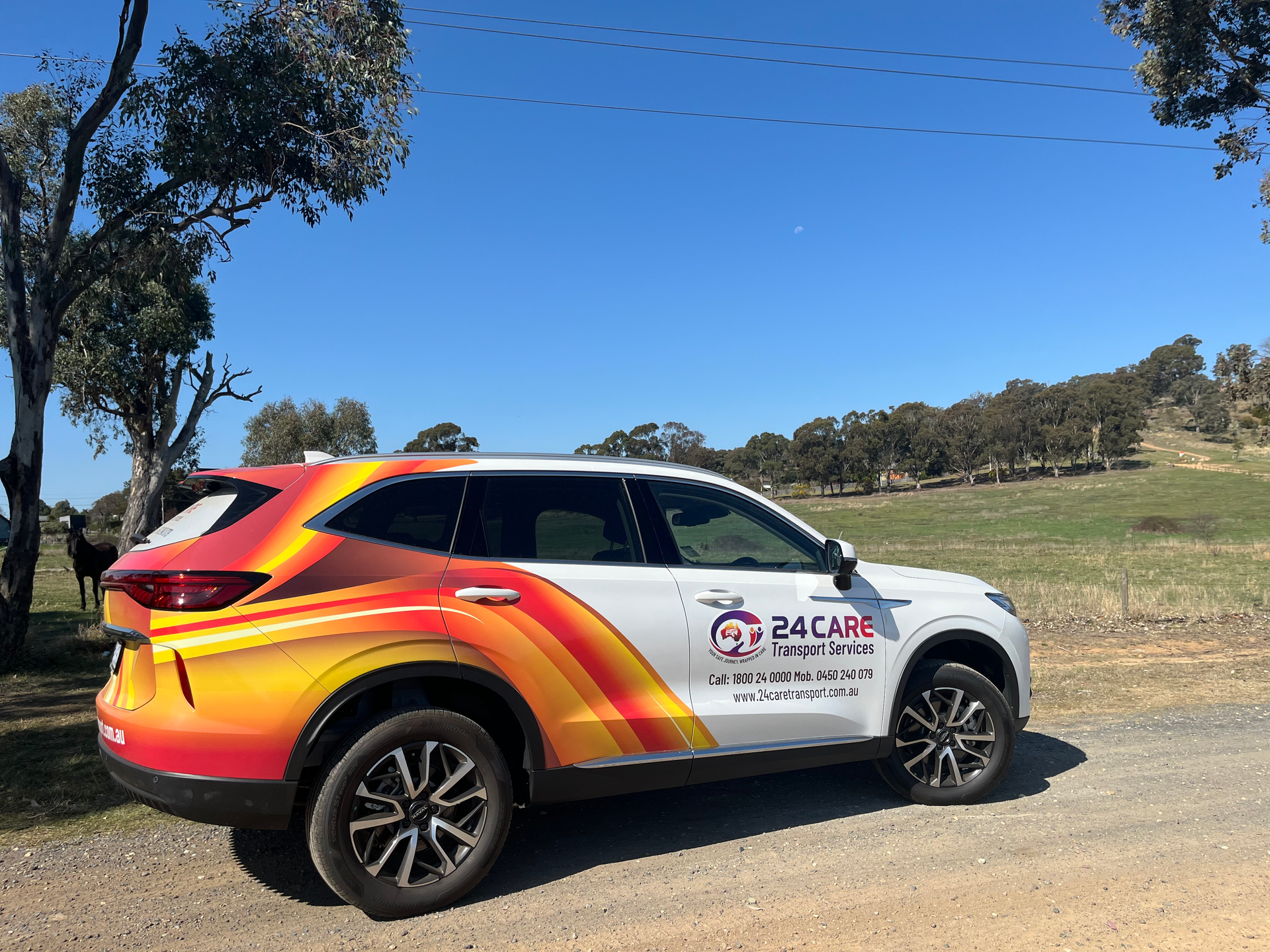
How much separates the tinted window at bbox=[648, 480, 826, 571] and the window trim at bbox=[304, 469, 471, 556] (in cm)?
105

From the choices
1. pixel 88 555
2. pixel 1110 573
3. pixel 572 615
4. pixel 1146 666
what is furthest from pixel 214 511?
pixel 1110 573

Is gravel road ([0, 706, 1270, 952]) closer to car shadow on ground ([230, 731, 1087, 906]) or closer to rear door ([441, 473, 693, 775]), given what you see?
car shadow on ground ([230, 731, 1087, 906])

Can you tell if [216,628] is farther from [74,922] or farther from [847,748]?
[847,748]

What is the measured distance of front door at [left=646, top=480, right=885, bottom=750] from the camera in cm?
427

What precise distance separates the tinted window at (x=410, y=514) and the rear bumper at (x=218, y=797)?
1.10 metres

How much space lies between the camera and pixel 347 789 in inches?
139

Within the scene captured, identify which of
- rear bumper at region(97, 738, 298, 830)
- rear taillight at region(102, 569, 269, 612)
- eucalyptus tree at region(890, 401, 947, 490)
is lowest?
rear bumper at region(97, 738, 298, 830)

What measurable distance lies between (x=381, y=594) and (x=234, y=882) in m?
1.70

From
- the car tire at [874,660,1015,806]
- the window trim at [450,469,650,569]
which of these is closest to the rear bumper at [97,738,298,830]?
the window trim at [450,469,650,569]

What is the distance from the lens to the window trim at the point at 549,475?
3.95 m

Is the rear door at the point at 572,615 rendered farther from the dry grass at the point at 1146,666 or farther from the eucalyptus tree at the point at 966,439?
the eucalyptus tree at the point at 966,439

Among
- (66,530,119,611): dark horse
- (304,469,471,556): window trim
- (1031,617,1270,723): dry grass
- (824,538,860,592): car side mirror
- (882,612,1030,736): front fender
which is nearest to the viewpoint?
(304,469,471,556): window trim

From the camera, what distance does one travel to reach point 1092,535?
Answer: 50531 millimetres

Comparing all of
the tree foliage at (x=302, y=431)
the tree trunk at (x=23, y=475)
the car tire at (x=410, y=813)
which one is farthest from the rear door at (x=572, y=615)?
the tree foliage at (x=302, y=431)
